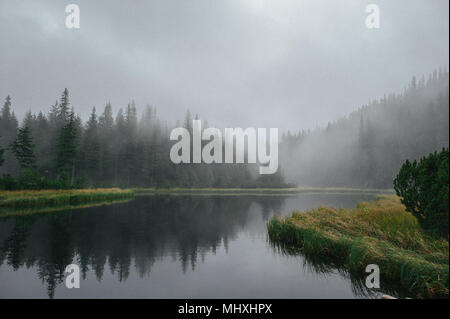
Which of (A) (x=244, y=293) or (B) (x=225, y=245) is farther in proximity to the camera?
(B) (x=225, y=245)

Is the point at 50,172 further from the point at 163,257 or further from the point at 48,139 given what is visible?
the point at 163,257

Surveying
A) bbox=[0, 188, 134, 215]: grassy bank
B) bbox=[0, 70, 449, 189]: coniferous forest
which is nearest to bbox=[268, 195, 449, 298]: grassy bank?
bbox=[0, 188, 134, 215]: grassy bank

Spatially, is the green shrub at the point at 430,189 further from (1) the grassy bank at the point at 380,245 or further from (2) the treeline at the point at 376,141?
(2) the treeline at the point at 376,141

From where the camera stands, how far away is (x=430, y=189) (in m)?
6.51

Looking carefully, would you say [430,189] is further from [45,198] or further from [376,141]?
[376,141]

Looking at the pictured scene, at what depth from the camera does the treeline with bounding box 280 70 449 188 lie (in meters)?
97.9

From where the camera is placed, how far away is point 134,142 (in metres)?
76.1

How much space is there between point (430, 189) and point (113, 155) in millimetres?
76791

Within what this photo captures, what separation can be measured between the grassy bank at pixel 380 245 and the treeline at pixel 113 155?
5052 cm

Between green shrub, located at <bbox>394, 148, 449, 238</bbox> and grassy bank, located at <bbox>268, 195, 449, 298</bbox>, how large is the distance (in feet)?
3.51

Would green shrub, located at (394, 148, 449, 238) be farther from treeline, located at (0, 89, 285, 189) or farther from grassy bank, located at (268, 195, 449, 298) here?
treeline, located at (0, 89, 285, 189)

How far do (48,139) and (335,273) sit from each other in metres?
77.2
